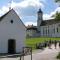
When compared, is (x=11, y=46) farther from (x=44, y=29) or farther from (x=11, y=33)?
(x=44, y=29)

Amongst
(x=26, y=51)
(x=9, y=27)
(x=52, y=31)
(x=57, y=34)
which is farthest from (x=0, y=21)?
(x=52, y=31)

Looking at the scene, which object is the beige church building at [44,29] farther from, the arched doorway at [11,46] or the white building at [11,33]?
the arched doorway at [11,46]

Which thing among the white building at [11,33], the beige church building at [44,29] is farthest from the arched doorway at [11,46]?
the beige church building at [44,29]

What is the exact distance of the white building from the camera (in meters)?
55.0

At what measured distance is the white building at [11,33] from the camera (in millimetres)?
55000

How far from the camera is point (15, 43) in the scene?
5712cm

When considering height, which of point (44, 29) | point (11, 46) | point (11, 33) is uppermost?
point (44, 29)

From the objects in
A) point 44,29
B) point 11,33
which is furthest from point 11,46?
point 44,29

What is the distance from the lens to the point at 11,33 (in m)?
56.2

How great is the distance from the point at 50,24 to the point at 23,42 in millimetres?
84403

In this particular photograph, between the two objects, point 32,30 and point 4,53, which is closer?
point 4,53

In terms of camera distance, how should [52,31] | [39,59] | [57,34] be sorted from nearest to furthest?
[39,59]
[57,34]
[52,31]

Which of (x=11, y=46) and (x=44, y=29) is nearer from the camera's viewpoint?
(x=11, y=46)

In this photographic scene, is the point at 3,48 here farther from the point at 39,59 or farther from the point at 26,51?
the point at 26,51
